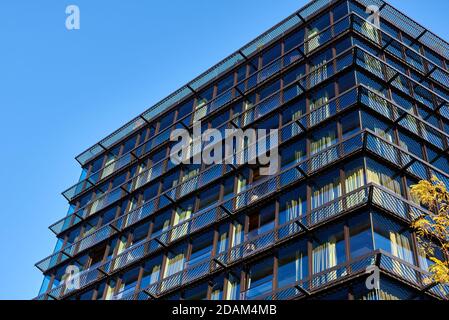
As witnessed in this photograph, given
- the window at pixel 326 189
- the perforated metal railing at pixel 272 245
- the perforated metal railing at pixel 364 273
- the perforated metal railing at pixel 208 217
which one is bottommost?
the perforated metal railing at pixel 364 273

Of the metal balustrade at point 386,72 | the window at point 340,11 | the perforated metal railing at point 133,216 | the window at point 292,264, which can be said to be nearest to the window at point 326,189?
the window at point 292,264

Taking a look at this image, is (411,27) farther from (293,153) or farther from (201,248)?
(201,248)

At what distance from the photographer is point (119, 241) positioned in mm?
37688

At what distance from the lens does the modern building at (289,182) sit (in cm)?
2527

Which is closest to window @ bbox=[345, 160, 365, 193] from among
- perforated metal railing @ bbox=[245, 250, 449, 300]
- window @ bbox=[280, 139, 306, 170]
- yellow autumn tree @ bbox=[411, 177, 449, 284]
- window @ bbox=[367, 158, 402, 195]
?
window @ bbox=[367, 158, 402, 195]

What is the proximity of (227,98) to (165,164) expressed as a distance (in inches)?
223

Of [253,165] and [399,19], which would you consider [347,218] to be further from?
[399,19]

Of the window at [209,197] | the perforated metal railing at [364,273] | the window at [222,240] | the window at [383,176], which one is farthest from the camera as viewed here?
the window at [209,197]

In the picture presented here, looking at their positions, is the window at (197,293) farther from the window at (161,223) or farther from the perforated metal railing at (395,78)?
the perforated metal railing at (395,78)

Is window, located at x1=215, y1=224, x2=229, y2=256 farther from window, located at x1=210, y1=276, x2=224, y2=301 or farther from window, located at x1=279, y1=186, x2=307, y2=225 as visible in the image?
window, located at x1=279, y1=186, x2=307, y2=225

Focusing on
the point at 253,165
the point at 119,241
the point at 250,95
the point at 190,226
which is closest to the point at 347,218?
the point at 253,165

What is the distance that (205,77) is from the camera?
4275cm

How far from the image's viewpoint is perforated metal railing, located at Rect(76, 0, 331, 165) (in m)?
39.0

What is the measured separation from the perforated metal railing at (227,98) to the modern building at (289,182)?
104mm
